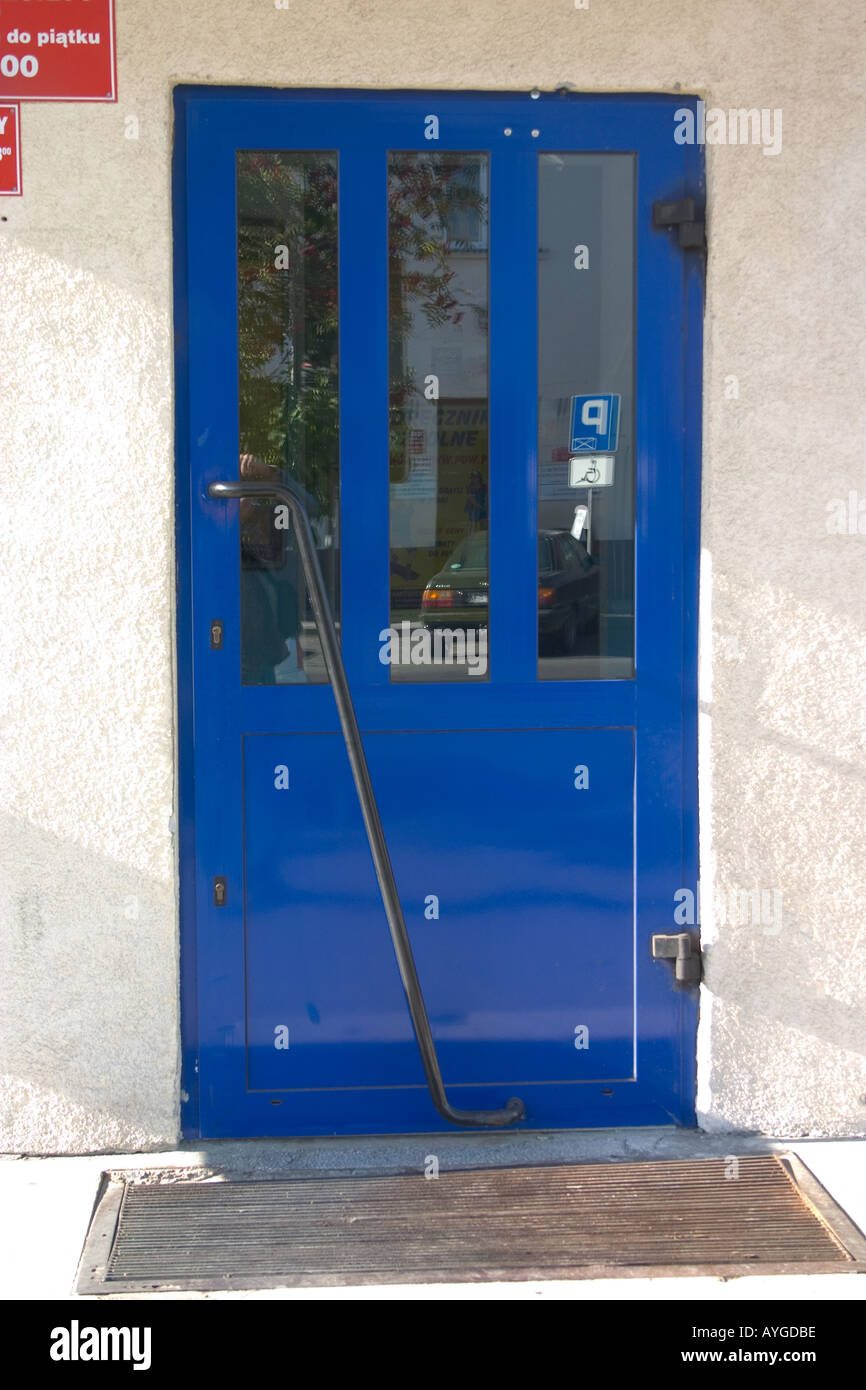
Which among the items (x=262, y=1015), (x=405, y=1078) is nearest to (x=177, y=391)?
(x=262, y=1015)

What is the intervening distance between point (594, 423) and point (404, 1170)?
1972 millimetres

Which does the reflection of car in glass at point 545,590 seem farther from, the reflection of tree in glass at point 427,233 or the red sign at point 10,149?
the red sign at point 10,149

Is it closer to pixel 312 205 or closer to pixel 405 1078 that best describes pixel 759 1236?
pixel 405 1078

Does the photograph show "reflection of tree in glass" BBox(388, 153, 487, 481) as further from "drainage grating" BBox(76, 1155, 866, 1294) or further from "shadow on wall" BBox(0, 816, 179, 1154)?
"drainage grating" BBox(76, 1155, 866, 1294)

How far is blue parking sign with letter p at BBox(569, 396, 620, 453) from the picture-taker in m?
3.32

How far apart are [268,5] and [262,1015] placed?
2.55m

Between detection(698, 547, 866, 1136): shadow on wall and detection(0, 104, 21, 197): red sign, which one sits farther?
detection(698, 547, 866, 1136): shadow on wall

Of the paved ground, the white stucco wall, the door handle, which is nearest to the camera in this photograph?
the paved ground

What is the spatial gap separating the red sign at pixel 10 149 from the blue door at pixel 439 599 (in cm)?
39

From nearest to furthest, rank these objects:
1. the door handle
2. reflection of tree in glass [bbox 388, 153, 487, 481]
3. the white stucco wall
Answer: the door handle < the white stucco wall < reflection of tree in glass [bbox 388, 153, 487, 481]

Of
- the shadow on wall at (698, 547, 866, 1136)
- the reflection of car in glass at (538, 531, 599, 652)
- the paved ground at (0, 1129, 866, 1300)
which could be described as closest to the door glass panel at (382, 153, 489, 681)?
the reflection of car in glass at (538, 531, 599, 652)

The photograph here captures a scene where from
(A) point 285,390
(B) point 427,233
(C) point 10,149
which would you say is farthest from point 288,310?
(C) point 10,149

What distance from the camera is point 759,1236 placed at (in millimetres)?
2896

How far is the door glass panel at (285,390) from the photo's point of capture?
323 centimetres
